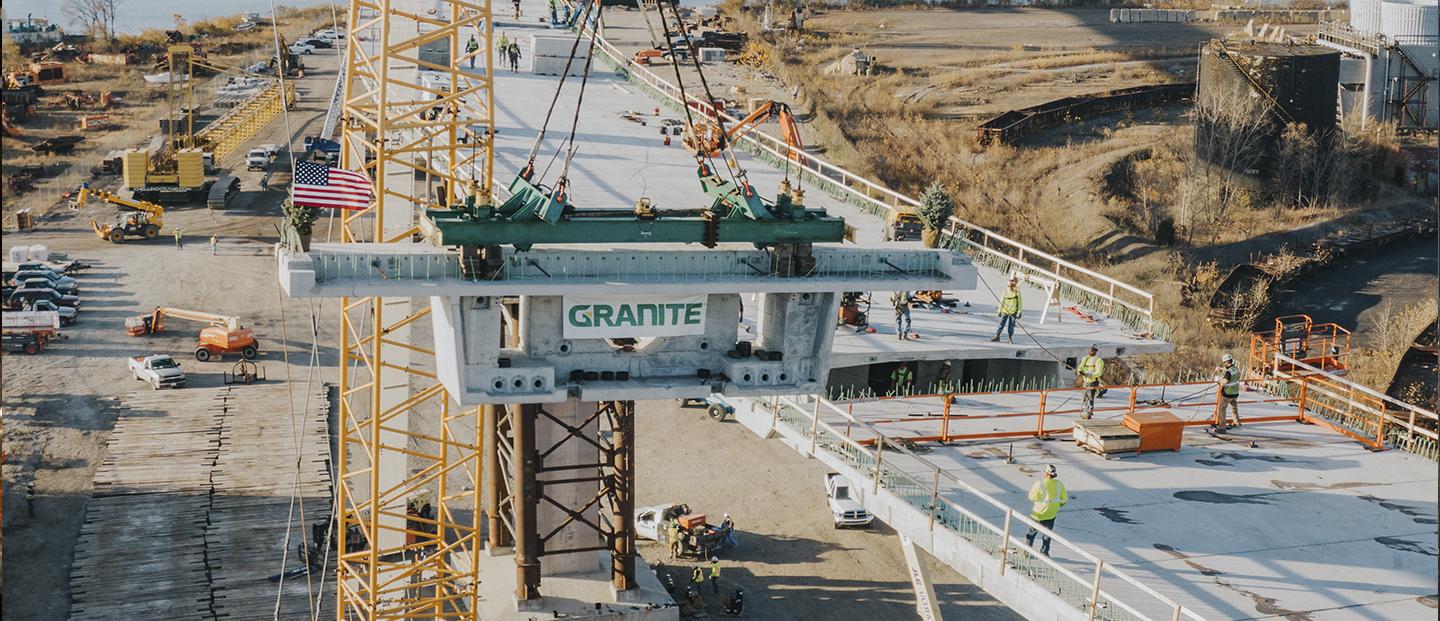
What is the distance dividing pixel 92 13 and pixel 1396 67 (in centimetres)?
13594

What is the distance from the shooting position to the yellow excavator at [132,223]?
91.4 meters

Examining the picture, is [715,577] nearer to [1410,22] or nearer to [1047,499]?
[1047,499]

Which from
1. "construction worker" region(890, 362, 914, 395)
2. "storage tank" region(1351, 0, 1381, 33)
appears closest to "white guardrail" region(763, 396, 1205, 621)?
"construction worker" region(890, 362, 914, 395)

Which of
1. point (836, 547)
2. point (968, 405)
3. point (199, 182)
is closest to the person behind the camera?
point (968, 405)

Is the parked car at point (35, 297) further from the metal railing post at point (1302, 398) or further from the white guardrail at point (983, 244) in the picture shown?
the metal railing post at point (1302, 398)

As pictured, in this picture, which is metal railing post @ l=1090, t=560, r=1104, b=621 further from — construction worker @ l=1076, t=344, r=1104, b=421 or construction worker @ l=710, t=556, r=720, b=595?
construction worker @ l=710, t=556, r=720, b=595

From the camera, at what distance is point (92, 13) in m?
172

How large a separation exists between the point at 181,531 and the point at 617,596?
16785 mm

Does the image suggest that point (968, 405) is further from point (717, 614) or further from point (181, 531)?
point (181, 531)

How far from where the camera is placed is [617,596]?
43.1m

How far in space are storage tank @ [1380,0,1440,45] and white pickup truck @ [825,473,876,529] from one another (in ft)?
220

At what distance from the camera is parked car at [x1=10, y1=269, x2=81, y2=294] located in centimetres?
7825

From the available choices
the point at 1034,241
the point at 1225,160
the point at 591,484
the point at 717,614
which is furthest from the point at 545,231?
the point at 1225,160

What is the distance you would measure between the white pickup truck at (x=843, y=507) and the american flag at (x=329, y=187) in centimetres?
2040
